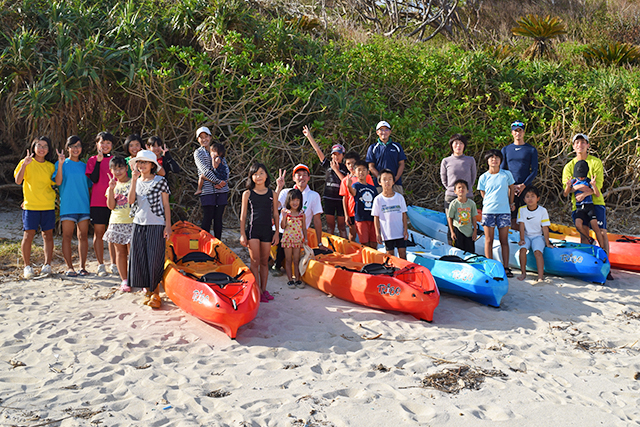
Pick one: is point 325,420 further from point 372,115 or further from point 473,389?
point 372,115

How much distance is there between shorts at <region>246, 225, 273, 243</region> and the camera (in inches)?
197

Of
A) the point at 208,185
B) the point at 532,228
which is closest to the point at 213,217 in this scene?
the point at 208,185

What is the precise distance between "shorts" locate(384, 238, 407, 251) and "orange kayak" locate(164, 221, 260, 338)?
5.83 ft

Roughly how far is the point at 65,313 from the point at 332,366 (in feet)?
8.77

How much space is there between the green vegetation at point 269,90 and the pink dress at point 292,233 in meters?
3.01

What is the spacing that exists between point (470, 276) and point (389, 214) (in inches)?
44.8

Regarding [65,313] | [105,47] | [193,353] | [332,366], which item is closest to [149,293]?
[65,313]

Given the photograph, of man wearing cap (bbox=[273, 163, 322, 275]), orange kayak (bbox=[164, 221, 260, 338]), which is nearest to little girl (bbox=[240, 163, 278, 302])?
orange kayak (bbox=[164, 221, 260, 338])

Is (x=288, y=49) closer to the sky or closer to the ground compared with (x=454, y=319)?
closer to the sky

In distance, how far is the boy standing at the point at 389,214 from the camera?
220 inches

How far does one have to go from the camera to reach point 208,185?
6.05 metres

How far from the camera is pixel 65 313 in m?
4.60

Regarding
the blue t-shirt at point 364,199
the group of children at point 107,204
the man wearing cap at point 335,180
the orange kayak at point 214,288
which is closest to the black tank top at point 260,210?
the orange kayak at point 214,288

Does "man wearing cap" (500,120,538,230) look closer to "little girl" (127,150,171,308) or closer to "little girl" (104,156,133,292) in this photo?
"little girl" (127,150,171,308)
